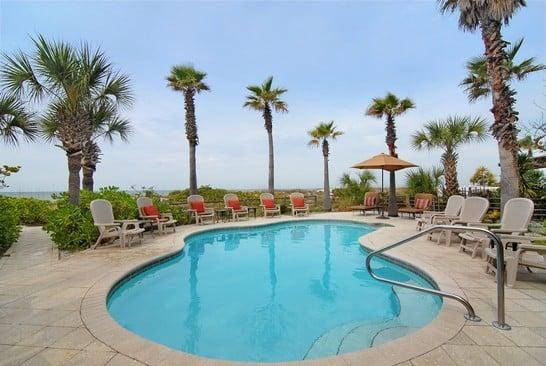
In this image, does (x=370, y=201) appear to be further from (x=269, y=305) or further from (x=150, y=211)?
(x=269, y=305)

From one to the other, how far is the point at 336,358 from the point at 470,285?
8.86 ft

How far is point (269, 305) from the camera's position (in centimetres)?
430

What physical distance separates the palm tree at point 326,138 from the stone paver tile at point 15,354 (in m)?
14.0

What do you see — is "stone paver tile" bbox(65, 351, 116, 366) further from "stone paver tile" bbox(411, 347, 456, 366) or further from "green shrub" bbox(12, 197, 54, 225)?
"green shrub" bbox(12, 197, 54, 225)

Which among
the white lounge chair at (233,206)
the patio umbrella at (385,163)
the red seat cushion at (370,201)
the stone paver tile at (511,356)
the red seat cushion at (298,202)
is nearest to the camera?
the stone paver tile at (511,356)

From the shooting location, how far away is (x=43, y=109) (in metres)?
7.73

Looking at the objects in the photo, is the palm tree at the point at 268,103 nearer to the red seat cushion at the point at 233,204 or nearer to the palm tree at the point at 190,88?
the palm tree at the point at 190,88

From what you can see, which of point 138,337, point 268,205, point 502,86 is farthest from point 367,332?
point 268,205

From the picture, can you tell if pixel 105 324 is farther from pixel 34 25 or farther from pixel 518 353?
pixel 34 25

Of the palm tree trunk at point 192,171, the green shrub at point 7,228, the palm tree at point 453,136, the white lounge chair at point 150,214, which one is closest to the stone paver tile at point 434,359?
the white lounge chair at point 150,214

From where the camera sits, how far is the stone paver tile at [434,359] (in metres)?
2.21

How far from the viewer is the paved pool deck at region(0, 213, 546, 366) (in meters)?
2.30

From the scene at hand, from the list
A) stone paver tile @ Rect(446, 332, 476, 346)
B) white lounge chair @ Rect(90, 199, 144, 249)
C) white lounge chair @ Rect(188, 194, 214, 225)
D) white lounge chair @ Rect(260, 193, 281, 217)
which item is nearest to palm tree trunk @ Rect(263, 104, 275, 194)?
white lounge chair @ Rect(260, 193, 281, 217)

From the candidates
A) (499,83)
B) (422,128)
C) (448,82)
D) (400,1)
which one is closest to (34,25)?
(400,1)
